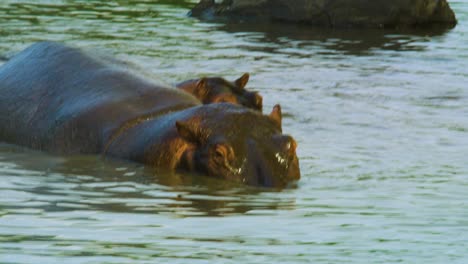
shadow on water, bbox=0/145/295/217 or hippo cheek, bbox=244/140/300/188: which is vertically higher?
hippo cheek, bbox=244/140/300/188

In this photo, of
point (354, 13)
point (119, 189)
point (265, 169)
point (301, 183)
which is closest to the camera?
point (119, 189)

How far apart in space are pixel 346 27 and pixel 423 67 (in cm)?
347

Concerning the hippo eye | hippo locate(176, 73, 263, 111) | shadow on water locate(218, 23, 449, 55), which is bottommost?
shadow on water locate(218, 23, 449, 55)

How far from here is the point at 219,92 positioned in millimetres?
9062

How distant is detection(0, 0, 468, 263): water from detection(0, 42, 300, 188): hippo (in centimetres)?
14

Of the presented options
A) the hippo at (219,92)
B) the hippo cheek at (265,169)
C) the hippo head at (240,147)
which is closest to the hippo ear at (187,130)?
the hippo head at (240,147)

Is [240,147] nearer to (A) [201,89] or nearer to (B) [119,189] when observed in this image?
(B) [119,189]

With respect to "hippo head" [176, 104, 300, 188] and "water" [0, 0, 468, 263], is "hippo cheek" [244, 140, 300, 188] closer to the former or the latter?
"hippo head" [176, 104, 300, 188]

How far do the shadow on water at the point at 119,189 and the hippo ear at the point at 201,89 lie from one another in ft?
4.00

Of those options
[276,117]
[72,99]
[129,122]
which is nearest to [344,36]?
[72,99]

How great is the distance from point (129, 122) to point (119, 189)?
979mm

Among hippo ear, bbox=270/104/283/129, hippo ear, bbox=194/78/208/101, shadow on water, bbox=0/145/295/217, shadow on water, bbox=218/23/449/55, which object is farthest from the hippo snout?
shadow on water, bbox=218/23/449/55

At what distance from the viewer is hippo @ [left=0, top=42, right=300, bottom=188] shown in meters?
7.32

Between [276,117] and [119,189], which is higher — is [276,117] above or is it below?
above
